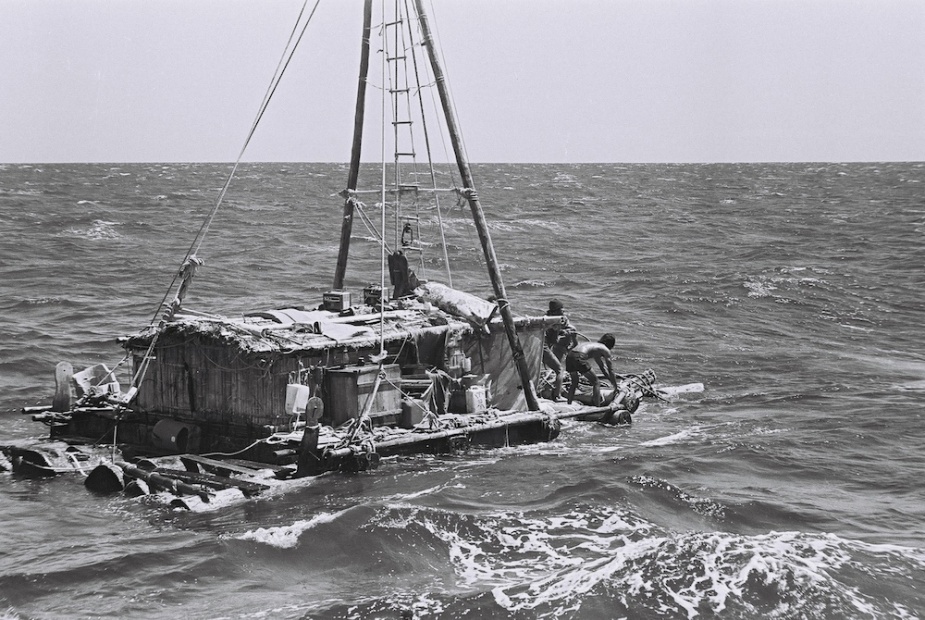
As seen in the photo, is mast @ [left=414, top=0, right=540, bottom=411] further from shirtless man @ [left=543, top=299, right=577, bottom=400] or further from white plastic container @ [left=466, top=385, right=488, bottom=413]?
shirtless man @ [left=543, top=299, right=577, bottom=400]

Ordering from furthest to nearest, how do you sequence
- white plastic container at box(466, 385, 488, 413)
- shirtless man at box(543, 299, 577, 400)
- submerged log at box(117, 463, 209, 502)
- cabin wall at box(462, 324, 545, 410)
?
shirtless man at box(543, 299, 577, 400), cabin wall at box(462, 324, 545, 410), white plastic container at box(466, 385, 488, 413), submerged log at box(117, 463, 209, 502)

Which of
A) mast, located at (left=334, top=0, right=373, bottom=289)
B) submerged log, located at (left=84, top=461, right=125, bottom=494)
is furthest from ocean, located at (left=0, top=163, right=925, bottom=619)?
mast, located at (left=334, top=0, right=373, bottom=289)

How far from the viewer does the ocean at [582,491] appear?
1475cm

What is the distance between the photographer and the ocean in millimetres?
14750

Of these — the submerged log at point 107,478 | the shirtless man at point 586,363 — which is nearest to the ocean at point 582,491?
the submerged log at point 107,478

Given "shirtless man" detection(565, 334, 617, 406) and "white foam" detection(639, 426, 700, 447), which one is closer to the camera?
"white foam" detection(639, 426, 700, 447)

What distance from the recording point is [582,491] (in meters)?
19.7

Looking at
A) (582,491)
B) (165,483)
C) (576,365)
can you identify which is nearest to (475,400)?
→ (576,365)

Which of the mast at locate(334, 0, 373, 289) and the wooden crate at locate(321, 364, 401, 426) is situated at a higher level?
the mast at locate(334, 0, 373, 289)

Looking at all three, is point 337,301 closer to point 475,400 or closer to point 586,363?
point 475,400

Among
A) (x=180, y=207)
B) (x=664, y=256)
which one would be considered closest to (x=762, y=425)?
(x=664, y=256)

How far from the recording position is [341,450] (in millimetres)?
19125

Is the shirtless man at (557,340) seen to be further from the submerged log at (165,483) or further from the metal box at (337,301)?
the submerged log at (165,483)

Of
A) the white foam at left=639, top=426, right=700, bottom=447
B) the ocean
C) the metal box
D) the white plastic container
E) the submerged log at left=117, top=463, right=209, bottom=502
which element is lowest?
the white foam at left=639, top=426, right=700, bottom=447
